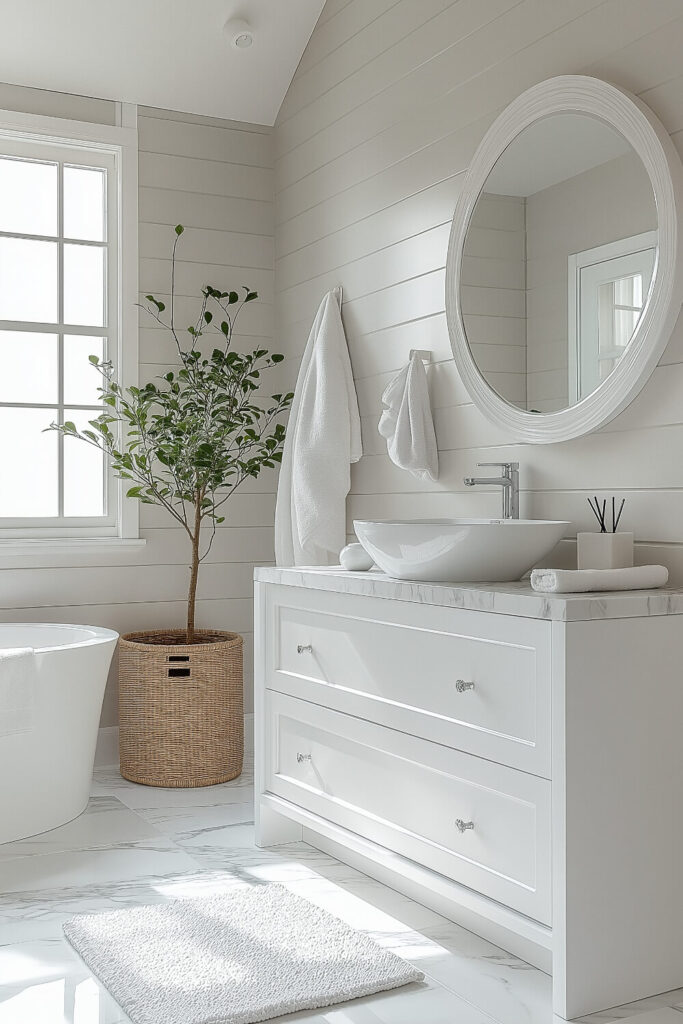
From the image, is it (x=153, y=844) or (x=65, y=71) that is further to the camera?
(x=65, y=71)

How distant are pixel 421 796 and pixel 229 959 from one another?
1.70 feet

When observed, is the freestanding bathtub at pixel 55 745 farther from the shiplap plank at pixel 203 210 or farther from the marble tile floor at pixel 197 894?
the shiplap plank at pixel 203 210

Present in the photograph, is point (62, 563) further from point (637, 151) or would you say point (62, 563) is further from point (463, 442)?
point (637, 151)

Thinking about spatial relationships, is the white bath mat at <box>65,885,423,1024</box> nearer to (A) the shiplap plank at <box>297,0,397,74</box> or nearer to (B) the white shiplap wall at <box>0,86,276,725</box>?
(B) the white shiplap wall at <box>0,86,276,725</box>

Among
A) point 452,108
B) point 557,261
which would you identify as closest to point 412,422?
point 557,261

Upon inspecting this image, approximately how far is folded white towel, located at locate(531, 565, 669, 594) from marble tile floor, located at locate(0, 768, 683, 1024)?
78 cm

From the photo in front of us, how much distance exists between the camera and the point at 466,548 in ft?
6.91

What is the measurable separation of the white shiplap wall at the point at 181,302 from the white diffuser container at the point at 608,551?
2020 millimetres

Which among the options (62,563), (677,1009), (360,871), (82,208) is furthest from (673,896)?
(82,208)

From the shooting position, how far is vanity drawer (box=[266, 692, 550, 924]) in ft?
6.29

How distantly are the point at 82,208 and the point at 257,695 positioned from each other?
2.07m

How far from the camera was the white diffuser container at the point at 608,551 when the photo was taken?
2.12 m

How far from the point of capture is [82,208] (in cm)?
384

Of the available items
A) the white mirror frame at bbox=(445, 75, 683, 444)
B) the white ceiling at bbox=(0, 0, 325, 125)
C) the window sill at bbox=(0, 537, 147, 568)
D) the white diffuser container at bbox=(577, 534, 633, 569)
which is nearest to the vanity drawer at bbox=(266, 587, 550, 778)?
the white diffuser container at bbox=(577, 534, 633, 569)
